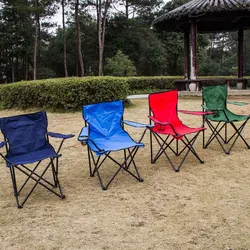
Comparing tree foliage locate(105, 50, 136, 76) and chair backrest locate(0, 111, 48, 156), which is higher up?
tree foliage locate(105, 50, 136, 76)

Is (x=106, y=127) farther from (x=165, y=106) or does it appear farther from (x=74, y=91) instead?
(x=74, y=91)

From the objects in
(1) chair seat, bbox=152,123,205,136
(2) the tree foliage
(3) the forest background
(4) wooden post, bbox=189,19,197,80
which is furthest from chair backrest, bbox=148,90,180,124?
(3) the forest background

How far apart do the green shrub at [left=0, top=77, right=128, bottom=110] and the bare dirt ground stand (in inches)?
179

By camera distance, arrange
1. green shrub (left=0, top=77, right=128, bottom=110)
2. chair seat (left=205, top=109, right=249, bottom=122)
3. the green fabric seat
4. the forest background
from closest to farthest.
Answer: chair seat (left=205, top=109, right=249, bottom=122)
the green fabric seat
green shrub (left=0, top=77, right=128, bottom=110)
the forest background

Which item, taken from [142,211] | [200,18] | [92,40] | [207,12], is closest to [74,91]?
[207,12]

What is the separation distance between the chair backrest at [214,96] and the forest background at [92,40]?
63.1ft

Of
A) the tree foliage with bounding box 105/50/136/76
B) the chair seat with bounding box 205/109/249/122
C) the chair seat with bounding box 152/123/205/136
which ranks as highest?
the tree foliage with bounding box 105/50/136/76

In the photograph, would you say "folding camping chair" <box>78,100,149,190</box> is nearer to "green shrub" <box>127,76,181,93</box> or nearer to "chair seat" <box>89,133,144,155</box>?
"chair seat" <box>89,133,144,155</box>

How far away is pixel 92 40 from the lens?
89.1 feet

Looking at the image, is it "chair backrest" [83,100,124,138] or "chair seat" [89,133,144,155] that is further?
"chair backrest" [83,100,124,138]

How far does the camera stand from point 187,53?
12.8 m

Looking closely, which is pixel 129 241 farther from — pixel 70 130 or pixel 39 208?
pixel 70 130

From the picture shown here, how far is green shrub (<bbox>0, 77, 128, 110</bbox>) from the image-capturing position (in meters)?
8.34

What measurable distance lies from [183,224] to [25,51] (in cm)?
2707
